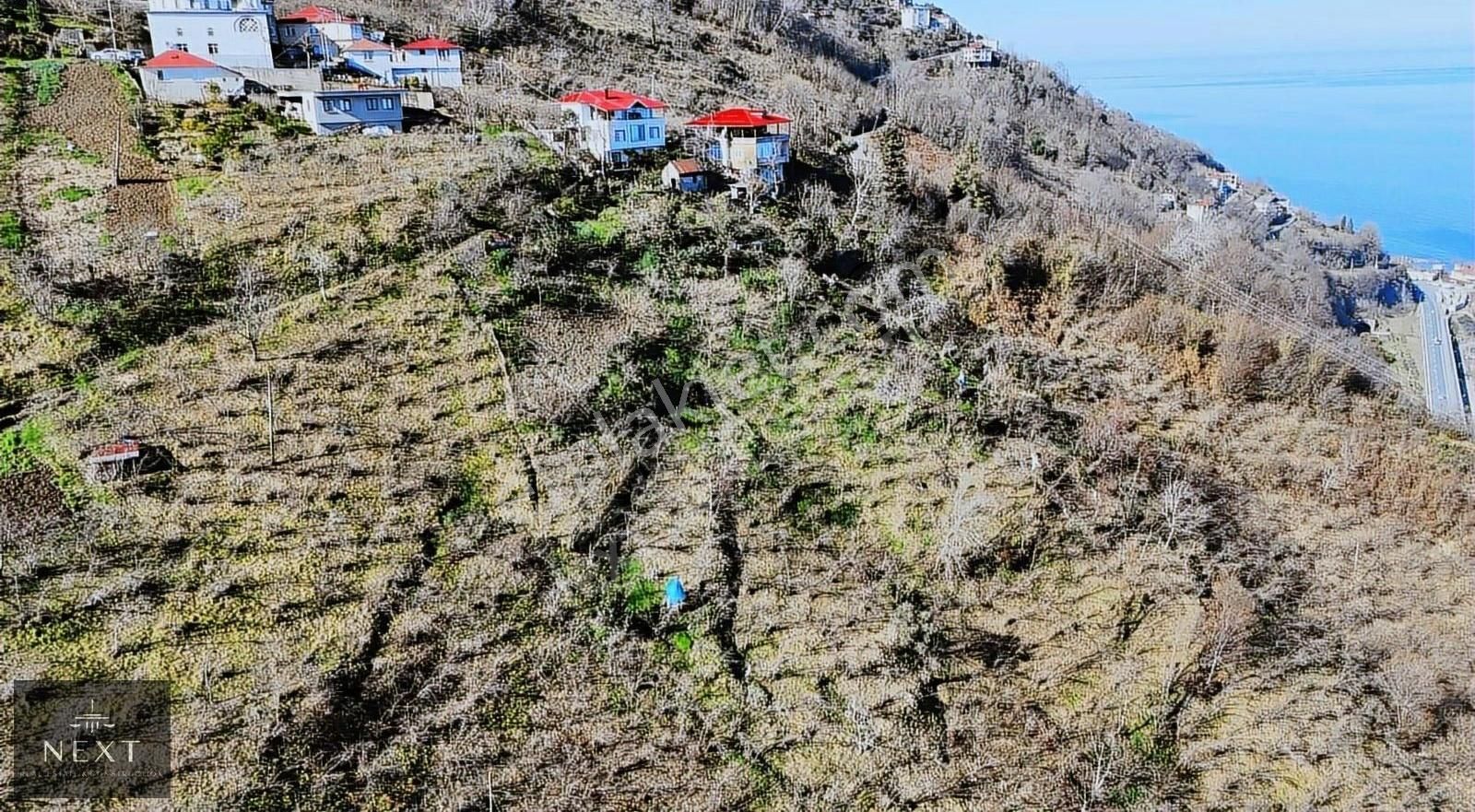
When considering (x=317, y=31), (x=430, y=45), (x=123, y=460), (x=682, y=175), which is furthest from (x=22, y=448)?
(x=317, y=31)

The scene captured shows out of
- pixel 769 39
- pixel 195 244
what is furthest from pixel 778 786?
pixel 769 39

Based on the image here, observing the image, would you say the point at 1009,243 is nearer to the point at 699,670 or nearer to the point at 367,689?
the point at 699,670

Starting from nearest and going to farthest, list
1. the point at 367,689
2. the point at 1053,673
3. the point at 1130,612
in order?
the point at 367,689
the point at 1053,673
the point at 1130,612

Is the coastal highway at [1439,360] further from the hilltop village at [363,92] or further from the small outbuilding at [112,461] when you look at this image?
the small outbuilding at [112,461]

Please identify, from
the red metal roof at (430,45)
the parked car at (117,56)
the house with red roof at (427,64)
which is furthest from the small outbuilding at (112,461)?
the red metal roof at (430,45)

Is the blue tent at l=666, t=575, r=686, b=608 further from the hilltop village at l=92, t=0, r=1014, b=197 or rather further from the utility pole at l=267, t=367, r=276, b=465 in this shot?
the hilltop village at l=92, t=0, r=1014, b=197

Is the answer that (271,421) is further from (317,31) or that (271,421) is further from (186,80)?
(317,31)
